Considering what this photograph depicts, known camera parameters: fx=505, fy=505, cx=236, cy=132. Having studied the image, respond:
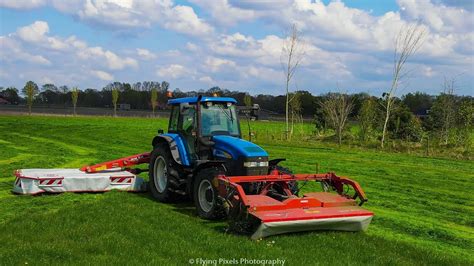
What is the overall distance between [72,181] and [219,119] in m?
3.55

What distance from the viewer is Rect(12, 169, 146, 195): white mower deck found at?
10.5 metres

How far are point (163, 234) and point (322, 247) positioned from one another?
2296 millimetres

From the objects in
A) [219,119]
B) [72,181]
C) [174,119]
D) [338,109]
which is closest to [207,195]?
[219,119]

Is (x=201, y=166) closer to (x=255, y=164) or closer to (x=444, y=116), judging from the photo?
(x=255, y=164)

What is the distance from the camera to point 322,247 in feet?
23.0

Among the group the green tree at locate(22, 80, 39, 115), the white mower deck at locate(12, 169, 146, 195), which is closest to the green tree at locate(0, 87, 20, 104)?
the green tree at locate(22, 80, 39, 115)

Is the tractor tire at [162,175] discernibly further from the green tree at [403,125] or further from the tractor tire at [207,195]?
the green tree at [403,125]

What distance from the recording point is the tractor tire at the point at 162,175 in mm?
10023

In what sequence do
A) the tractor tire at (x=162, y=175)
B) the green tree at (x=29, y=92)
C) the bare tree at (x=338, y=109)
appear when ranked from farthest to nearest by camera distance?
1. the green tree at (x=29, y=92)
2. the bare tree at (x=338, y=109)
3. the tractor tire at (x=162, y=175)

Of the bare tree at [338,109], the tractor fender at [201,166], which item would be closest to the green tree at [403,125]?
the bare tree at [338,109]

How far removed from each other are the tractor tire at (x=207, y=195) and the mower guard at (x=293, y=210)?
1.37 ft

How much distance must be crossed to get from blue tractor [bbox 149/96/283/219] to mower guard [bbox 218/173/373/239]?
1.71 ft

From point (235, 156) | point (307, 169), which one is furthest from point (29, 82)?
point (235, 156)

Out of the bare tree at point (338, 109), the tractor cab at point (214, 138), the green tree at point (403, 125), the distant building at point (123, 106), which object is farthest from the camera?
the distant building at point (123, 106)
